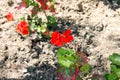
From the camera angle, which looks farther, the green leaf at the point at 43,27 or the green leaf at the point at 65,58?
the green leaf at the point at 43,27

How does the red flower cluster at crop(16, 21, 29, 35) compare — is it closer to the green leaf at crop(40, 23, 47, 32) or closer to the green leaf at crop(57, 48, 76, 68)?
the green leaf at crop(40, 23, 47, 32)

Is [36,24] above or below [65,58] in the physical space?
below

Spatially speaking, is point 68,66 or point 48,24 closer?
point 68,66

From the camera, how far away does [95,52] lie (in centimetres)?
338

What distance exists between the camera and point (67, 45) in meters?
3.52

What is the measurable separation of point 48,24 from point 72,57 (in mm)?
1978

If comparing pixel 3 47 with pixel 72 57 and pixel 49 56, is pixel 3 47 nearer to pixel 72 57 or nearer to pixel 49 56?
pixel 49 56

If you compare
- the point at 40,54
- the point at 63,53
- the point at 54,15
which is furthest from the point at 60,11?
the point at 63,53

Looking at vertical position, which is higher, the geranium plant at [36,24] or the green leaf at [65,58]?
the green leaf at [65,58]

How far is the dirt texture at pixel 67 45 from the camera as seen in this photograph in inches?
129

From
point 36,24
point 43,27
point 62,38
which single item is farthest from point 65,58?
point 36,24

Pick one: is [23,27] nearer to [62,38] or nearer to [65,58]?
[62,38]

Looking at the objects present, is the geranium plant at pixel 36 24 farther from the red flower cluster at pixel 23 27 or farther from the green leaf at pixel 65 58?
the green leaf at pixel 65 58

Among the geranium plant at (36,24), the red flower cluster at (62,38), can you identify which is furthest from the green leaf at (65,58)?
the geranium plant at (36,24)
